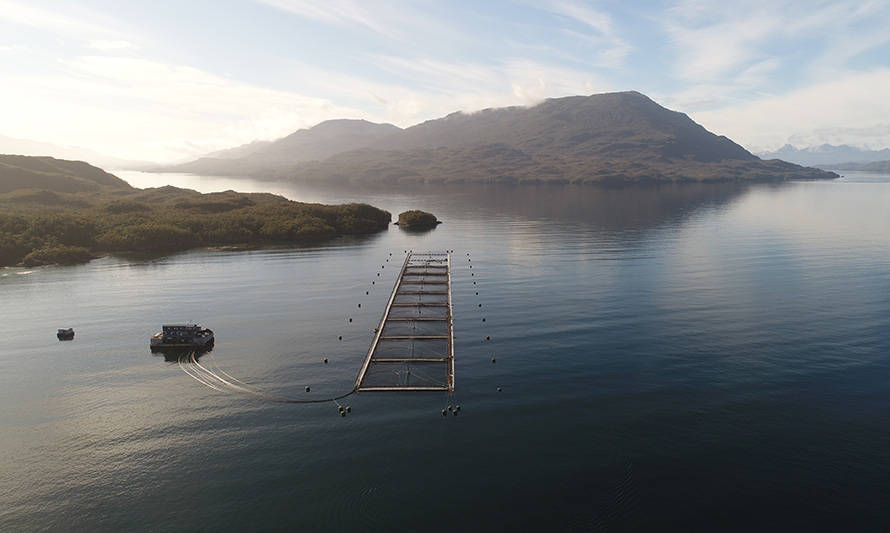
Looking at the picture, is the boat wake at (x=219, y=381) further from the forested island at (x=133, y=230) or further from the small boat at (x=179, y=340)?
the forested island at (x=133, y=230)

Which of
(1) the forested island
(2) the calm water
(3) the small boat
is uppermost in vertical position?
(1) the forested island

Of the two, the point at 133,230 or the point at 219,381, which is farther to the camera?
the point at 133,230

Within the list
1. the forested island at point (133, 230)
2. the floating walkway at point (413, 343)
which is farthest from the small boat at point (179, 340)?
the forested island at point (133, 230)

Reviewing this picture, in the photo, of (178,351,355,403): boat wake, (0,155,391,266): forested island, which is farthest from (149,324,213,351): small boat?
(0,155,391,266): forested island

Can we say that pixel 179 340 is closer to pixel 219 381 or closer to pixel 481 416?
pixel 219 381

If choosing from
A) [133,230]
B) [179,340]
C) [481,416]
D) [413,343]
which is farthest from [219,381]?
[133,230]

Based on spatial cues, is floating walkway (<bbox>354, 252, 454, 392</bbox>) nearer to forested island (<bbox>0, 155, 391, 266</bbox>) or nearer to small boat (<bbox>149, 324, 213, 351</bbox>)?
small boat (<bbox>149, 324, 213, 351</bbox>)
